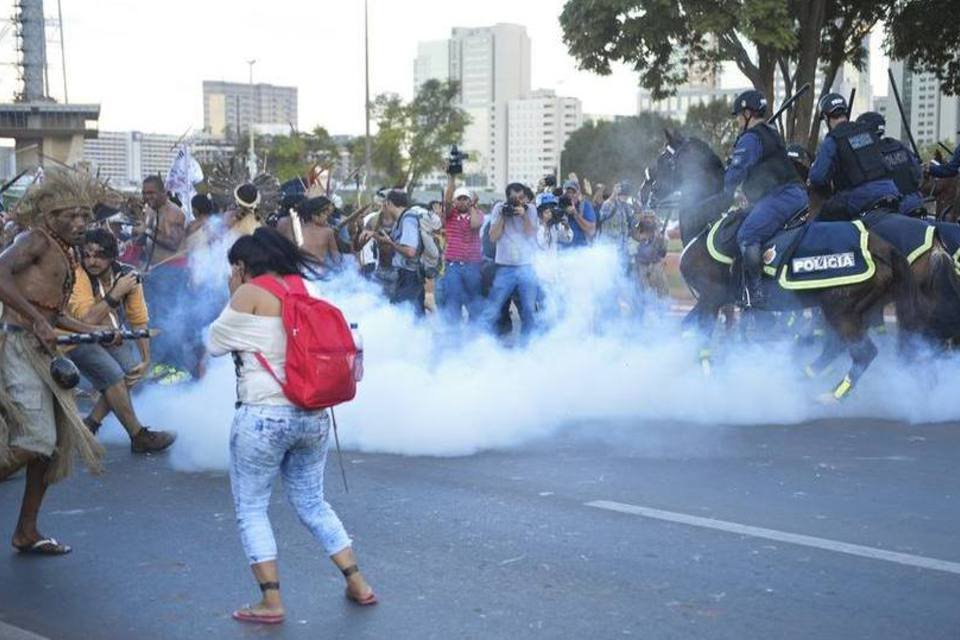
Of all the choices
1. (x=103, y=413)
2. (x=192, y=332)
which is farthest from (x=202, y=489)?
(x=192, y=332)

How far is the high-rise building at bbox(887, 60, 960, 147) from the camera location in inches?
1764

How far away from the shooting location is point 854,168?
10.9m

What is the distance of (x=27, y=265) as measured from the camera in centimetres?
661

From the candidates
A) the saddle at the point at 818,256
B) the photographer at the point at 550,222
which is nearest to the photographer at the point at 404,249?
the photographer at the point at 550,222

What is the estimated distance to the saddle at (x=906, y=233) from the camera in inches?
408

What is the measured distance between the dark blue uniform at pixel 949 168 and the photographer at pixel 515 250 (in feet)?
13.6

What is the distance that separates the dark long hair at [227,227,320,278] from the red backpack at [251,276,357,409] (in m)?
0.18

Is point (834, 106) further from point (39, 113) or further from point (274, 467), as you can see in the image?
point (39, 113)

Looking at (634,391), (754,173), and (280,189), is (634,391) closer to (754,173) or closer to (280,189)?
(754,173)

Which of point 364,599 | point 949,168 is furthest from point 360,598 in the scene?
point 949,168

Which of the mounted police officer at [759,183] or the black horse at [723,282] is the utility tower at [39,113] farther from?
the mounted police officer at [759,183]

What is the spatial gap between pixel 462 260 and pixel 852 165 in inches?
198

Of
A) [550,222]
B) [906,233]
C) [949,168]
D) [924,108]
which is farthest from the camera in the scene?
[924,108]

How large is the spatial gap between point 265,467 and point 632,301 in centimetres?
977
